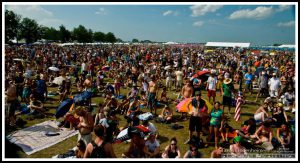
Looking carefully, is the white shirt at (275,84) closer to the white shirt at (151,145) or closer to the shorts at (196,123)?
the shorts at (196,123)

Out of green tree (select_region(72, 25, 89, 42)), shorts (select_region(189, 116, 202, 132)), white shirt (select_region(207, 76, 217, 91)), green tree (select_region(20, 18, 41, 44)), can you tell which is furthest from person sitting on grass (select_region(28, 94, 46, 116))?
green tree (select_region(72, 25, 89, 42))

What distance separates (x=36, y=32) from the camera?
8269 centimetres

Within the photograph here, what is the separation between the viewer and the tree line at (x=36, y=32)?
6647cm

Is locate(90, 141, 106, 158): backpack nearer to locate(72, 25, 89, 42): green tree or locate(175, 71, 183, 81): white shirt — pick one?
locate(175, 71, 183, 81): white shirt

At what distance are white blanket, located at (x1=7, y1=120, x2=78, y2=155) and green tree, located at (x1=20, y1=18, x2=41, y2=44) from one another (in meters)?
77.6

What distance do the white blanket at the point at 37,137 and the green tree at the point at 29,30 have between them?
77.6 metres

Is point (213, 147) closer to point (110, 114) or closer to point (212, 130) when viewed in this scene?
point (212, 130)

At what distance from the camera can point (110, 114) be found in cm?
860

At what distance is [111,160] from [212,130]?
4.28 m

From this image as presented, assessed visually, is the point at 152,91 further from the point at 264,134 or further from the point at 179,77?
the point at 179,77

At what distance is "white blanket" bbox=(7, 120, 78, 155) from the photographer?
7.73 metres

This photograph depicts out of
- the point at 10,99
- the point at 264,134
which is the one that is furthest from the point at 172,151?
the point at 10,99

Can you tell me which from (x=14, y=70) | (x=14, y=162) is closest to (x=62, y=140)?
(x=14, y=162)

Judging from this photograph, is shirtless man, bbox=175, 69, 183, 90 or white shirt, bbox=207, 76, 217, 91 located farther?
shirtless man, bbox=175, 69, 183, 90
